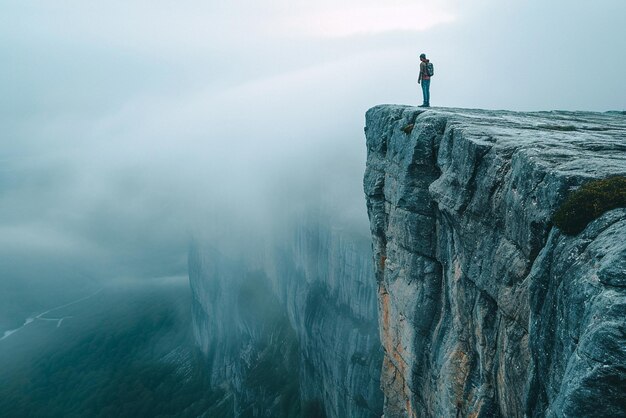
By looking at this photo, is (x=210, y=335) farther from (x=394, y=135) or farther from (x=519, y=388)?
(x=519, y=388)

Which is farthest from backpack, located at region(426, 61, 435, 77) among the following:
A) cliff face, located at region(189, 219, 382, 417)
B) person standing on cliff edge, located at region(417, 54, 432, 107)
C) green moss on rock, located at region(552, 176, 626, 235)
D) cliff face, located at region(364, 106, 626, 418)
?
cliff face, located at region(189, 219, 382, 417)

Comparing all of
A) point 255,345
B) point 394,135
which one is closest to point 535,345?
point 394,135

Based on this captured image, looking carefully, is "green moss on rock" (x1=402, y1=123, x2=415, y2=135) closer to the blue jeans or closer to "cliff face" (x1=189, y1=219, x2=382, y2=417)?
the blue jeans

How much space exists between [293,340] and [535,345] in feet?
422

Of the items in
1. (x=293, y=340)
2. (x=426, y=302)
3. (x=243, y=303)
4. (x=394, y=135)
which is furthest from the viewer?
(x=243, y=303)

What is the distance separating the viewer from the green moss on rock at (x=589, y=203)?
12.0m

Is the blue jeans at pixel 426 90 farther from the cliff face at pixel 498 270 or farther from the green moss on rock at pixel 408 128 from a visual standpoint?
the green moss on rock at pixel 408 128

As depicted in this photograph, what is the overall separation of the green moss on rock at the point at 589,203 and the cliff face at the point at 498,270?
11.9 inches

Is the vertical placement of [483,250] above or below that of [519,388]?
above

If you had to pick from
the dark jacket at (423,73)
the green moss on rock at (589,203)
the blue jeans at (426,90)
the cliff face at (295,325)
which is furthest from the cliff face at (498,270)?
the cliff face at (295,325)

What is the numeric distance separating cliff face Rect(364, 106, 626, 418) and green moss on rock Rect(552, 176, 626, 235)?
30 cm

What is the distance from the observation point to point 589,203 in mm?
12203

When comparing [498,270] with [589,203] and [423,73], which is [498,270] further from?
[423,73]

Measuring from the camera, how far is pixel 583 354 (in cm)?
1016
